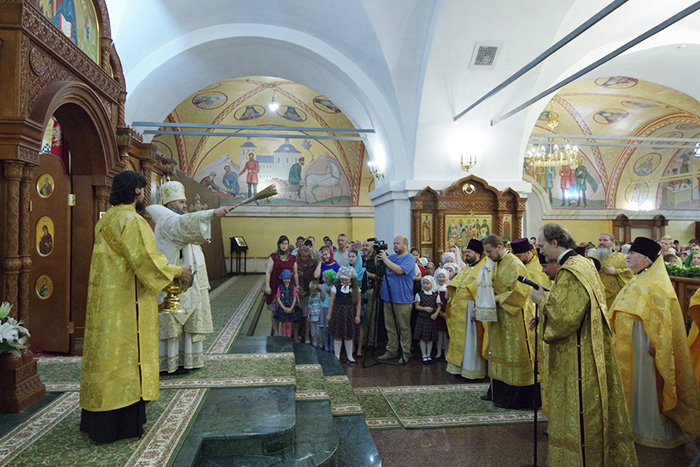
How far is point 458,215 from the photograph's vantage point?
368 inches

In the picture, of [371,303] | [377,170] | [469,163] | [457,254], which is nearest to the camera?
[371,303]

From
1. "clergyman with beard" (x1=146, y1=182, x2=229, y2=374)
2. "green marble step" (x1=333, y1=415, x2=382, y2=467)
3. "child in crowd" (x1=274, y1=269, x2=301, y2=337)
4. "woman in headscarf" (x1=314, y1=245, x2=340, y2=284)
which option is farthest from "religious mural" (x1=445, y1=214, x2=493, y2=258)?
"clergyman with beard" (x1=146, y1=182, x2=229, y2=374)

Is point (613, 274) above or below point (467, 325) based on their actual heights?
above

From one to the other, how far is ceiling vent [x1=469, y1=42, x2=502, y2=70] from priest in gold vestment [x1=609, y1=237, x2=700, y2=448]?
5245 mm

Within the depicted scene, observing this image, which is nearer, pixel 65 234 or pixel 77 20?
pixel 77 20

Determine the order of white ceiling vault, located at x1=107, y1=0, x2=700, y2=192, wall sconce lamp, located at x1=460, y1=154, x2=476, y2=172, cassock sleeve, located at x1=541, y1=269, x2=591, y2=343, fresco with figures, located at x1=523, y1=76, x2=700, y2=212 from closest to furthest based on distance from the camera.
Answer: cassock sleeve, located at x1=541, y1=269, x2=591, y2=343 → white ceiling vault, located at x1=107, y1=0, x2=700, y2=192 → wall sconce lamp, located at x1=460, y1=154, x2=476, y2=172 → fresco with figures, located at x1=523, y1=76, x2=700, y2=212

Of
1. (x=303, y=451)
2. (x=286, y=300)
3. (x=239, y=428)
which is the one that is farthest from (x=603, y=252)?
(x=239, y=428)

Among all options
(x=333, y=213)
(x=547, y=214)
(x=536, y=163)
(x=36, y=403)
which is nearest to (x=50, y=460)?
(x=36, y=403)

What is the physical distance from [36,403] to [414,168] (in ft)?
24.5

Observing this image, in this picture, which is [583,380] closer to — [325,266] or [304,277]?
[325,266]

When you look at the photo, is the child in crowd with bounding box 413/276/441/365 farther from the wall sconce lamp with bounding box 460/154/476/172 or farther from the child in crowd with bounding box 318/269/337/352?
the wall sconce lamp with bounding box 460/154/476/172

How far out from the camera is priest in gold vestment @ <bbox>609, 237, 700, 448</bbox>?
3.67 m

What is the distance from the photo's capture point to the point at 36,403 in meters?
3.40

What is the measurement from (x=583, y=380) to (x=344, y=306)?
3.62m
